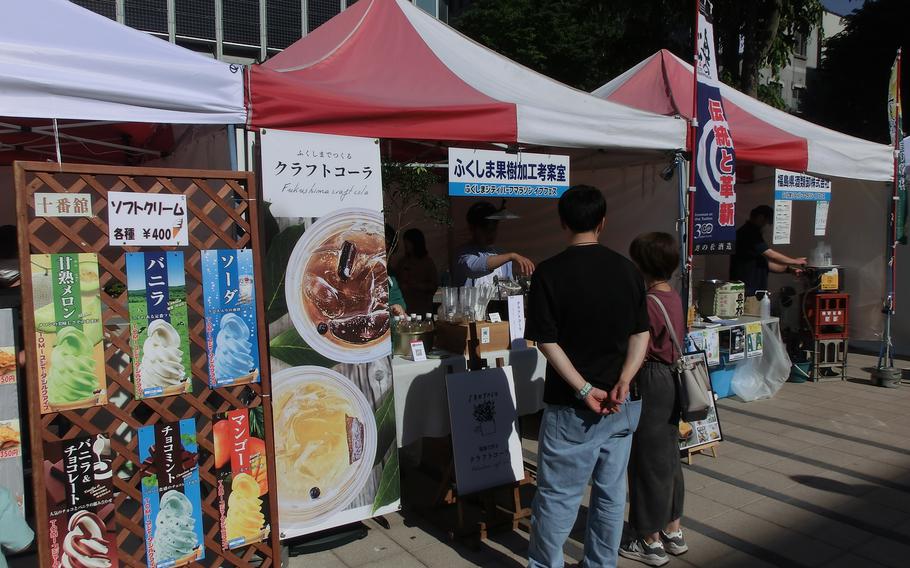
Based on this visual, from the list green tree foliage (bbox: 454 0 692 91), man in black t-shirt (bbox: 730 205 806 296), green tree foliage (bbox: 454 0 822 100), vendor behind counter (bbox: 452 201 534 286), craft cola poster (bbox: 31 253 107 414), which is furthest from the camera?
green tree foliage (bbox: 454 0 692 91)

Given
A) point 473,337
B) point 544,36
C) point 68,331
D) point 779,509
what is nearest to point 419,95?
point 473,337

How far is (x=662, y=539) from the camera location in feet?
10.3

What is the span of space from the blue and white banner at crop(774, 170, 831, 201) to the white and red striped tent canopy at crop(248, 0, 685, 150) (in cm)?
203

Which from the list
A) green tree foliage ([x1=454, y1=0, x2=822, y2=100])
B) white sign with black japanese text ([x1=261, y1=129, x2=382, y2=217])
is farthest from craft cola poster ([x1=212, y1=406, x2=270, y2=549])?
green tree foliage ([x1=454, y1=0, x2=822, y2=100])

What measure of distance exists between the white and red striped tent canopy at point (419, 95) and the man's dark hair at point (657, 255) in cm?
107

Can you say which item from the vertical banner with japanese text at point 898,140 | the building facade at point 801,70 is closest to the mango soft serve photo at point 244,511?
the vertical banner with japanese text at point 898,140

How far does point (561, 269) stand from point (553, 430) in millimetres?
622

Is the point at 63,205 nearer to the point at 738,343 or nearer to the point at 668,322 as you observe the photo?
the point at 668,322

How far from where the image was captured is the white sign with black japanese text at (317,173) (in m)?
2.89

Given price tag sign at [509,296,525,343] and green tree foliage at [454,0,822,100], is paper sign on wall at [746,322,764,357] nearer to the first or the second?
price tag sign at [509,296,525,343]

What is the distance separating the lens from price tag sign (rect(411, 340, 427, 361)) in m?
3.49

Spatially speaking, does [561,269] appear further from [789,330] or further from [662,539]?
[789,330]

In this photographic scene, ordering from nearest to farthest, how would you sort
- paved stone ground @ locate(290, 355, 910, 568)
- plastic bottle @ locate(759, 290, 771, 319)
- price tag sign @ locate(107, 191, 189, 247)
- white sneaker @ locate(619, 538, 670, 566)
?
price tag sign @ locate(107, 191, 189, 247) < white sneaker @ locate(619, 538, 670, 566) < paved stone ground @ locate(290, 355, 910, 568) < plastic bottle @ locate(759, 290, 771, 319)

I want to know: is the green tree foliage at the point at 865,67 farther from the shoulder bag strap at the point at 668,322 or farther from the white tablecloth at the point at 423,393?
the white tablecloth at the point at 423,393
